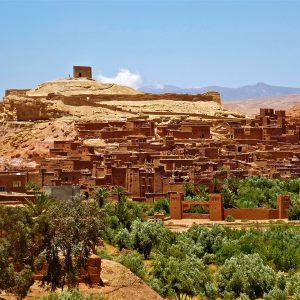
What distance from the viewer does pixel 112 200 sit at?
42.5 m

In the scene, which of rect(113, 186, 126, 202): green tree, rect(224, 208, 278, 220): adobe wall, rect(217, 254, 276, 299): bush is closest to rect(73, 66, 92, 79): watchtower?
rect(113, 186, 126, 202): green tree

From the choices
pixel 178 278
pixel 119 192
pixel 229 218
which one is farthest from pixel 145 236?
pixel 119 192

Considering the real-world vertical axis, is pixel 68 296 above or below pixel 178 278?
above

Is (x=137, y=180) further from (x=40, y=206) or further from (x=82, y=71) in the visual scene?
(x=82, y=71)

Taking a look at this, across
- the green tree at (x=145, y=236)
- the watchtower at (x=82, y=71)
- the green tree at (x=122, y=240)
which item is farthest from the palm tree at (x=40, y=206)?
the watchtower at (x=82, y=71)

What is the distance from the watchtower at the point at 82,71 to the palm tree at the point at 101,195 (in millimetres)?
35860

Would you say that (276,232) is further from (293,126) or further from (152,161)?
(293,126)

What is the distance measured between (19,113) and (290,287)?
3843 cm

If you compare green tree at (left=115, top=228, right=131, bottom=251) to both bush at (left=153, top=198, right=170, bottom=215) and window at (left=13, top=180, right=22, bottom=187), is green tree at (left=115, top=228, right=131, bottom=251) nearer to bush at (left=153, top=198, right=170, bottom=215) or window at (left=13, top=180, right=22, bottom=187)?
window at (left=13, top=180, right=22, bottom=187)

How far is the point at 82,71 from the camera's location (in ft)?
257

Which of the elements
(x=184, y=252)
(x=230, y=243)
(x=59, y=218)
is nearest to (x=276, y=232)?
(x=230, y=243)

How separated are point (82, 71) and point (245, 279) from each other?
175 ft

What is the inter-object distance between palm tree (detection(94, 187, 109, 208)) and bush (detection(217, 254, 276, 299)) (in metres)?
14.2

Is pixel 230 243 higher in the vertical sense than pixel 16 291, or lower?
lower
